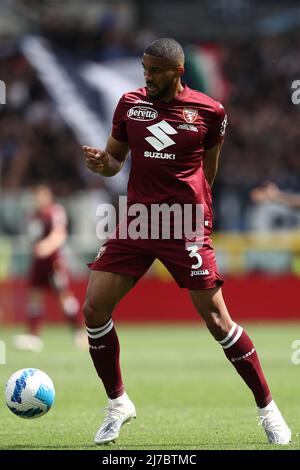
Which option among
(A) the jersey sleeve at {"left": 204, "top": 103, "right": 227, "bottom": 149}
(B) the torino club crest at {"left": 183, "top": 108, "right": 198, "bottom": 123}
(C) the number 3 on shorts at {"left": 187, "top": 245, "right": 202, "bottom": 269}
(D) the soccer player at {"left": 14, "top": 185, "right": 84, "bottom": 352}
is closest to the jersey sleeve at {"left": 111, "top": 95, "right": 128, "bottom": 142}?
(B) the torino club crest at {"left": 183, "top": 108, "right": 198, "bottom": 123}

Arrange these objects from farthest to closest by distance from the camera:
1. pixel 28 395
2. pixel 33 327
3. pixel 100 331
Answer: pixel 33 327
pixel 28 395
pixel 100 331

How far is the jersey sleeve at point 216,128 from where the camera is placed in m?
7.51

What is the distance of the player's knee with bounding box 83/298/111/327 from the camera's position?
24.3ft

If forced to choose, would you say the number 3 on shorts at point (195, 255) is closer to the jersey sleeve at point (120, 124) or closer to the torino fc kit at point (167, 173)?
the torino fc kit at point (167, 173)

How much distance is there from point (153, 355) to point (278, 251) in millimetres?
7004

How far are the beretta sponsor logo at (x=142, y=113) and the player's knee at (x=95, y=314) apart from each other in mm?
1280

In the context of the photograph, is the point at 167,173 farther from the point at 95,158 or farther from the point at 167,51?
the point at 167,51

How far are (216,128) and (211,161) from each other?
275 millimetres

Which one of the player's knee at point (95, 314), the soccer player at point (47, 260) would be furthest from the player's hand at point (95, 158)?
the soccer player at point (47, 260)

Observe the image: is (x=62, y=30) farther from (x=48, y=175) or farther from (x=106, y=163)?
(x=106, y=163)

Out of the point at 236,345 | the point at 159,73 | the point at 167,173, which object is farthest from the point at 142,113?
the point at 236,345

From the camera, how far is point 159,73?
727 cm

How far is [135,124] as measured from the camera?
24.4 feet

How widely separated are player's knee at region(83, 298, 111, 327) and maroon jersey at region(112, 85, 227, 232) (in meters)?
0.76
